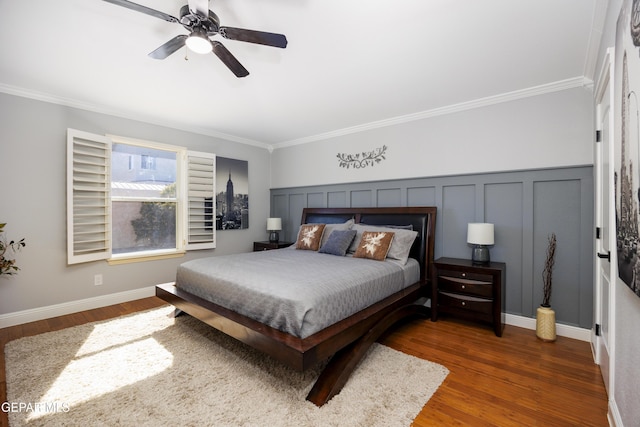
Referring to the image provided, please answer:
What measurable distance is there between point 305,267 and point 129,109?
126 inches

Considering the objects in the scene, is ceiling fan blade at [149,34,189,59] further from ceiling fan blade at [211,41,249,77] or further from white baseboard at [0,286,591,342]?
white baseboard at [0,286,591,342]

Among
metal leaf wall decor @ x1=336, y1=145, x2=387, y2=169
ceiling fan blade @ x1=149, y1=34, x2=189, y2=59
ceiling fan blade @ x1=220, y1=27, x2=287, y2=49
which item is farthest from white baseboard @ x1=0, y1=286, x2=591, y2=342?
ceiling fan blade @ x1=220, y1=27, x2=287, y2=49

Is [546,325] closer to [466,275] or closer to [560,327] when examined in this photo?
[560,327]

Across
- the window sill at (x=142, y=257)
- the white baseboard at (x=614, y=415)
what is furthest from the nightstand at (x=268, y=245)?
the white baseboard at (x=614, y=415)

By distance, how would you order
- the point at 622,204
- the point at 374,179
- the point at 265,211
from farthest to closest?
the point at 265,211 < the point at 374,179 < the point at 622,204

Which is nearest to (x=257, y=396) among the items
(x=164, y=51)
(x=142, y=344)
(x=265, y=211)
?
(x=142, y=344)

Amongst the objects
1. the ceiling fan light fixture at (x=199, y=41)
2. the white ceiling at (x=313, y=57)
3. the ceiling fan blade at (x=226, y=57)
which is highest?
the white ceiling at (x=313, y=57)

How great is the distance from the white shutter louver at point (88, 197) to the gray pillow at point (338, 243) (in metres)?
2.80

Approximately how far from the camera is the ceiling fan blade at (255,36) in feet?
5.95

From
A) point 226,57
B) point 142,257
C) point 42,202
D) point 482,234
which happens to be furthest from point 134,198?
point 482,234

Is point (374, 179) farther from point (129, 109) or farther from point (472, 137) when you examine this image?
point (129, 109)

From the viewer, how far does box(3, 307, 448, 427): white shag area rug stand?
171 centimetres

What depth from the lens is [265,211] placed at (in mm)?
5691

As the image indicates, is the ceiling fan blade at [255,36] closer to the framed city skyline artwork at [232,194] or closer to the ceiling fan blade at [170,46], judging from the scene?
the ceiling fan blade at [170,46]
